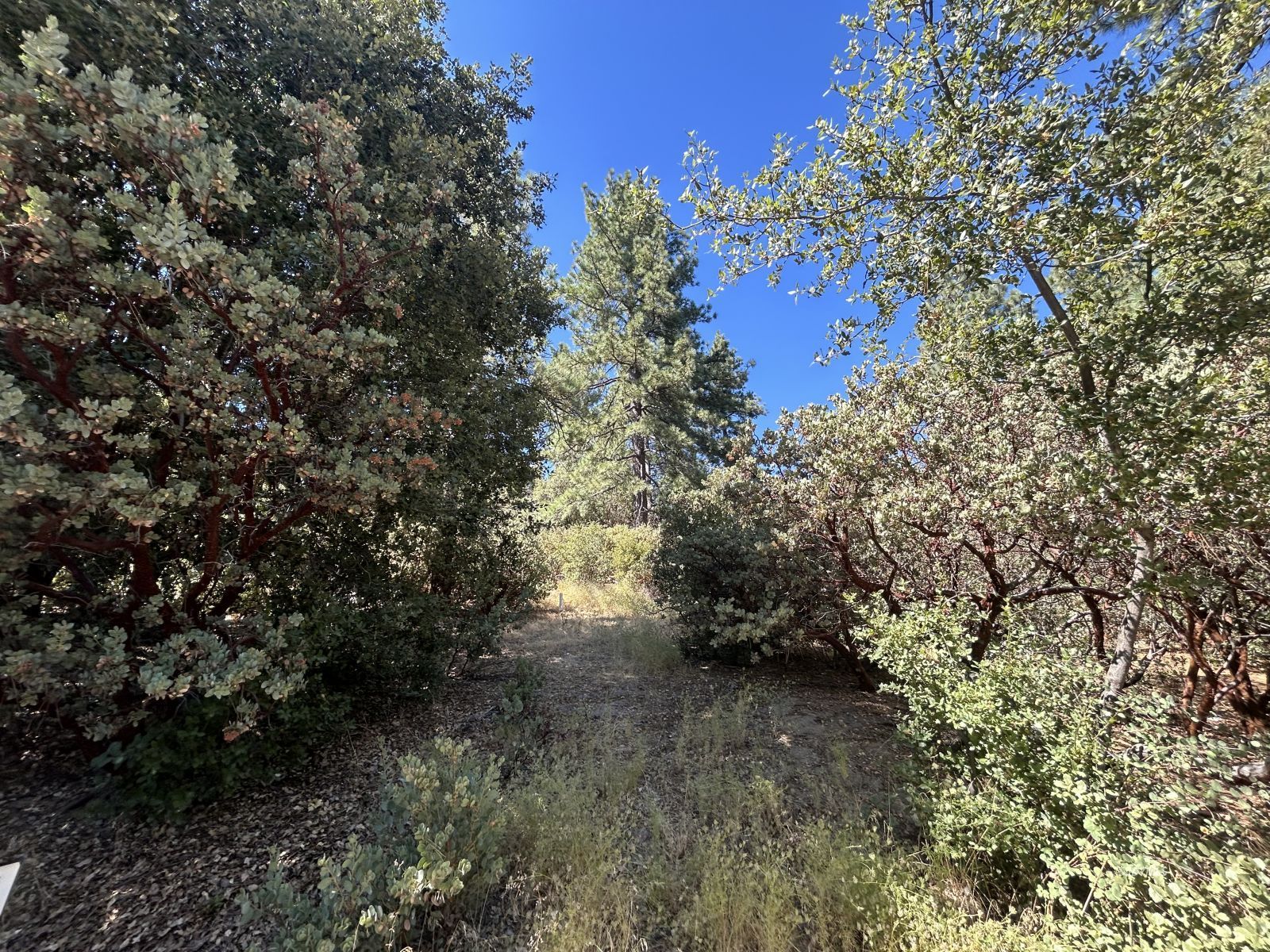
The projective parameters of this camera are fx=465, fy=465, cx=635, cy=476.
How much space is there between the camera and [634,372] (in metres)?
13.5

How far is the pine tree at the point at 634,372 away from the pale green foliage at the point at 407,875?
10.5m

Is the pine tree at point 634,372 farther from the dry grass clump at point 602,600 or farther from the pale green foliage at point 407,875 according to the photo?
the pale green foliage at point 407,875

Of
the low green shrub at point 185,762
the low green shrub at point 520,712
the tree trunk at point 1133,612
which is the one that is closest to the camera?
the low green shrub at point 185,762

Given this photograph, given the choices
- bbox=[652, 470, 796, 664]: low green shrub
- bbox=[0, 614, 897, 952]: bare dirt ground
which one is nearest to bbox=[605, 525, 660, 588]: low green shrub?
bbox=[652, 470, 796, 664]: low green shrub

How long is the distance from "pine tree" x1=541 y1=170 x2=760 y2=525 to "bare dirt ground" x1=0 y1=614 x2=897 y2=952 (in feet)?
28.7

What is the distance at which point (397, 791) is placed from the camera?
2510 millimetres

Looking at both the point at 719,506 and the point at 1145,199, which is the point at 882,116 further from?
the point at 719,506

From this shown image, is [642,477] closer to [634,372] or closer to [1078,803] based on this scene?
[634,372]

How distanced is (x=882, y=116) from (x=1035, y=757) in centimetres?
351

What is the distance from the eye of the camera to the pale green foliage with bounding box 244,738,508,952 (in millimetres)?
1938

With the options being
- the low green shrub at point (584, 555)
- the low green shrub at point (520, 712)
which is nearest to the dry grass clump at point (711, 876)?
the low green shrub at point (520, 712)

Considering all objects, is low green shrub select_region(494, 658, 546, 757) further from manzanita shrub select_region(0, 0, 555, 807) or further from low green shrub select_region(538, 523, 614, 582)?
low green shrub select_region(538, 523, 614, 582)

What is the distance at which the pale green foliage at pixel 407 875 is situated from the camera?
194 cm

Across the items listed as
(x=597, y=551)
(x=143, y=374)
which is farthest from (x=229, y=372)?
(x=597, y=551)
